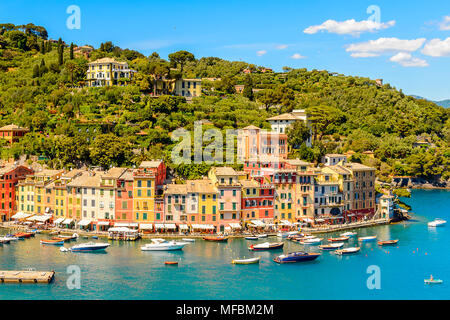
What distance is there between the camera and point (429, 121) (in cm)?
11306

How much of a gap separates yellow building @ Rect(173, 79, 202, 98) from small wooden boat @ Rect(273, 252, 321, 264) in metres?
55.2

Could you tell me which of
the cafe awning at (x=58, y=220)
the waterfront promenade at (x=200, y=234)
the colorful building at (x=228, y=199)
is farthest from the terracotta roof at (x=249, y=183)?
the cafe awning at (x=58, y=220)

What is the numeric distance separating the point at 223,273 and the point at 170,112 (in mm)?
47175

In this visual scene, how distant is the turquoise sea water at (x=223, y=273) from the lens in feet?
117

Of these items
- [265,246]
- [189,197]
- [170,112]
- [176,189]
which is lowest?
[265,246]

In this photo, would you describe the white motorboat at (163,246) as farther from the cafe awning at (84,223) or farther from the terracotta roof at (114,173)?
the terracotta roof at (114,173)

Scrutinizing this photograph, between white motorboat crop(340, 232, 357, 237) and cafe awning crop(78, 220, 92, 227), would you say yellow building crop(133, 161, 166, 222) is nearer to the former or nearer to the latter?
cafe awning crop(78, 220, 92, 227)

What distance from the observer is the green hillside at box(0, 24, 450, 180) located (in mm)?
72125

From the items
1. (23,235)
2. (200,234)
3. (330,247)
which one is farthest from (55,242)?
(330,247)

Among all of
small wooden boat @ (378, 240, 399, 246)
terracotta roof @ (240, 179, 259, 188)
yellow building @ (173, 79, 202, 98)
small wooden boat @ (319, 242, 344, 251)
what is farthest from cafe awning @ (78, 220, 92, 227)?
yellow building @ (173, 79, 202, 98)

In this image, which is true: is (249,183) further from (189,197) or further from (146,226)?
(146,226)

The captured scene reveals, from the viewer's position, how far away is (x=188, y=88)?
307 feet

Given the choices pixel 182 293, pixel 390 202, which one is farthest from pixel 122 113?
pixel 182 293

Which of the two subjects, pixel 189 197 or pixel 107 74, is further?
pixel 107 74
